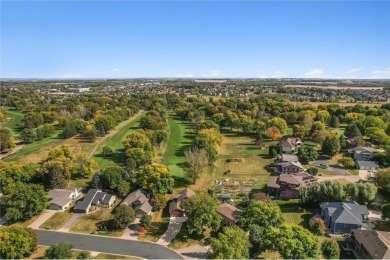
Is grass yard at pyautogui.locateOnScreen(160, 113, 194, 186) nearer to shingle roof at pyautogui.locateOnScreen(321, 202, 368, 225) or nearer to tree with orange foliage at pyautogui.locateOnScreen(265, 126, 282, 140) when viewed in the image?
tree with orange foliage at pyautogui.locateOnScreen(265, 126, 282, 140)

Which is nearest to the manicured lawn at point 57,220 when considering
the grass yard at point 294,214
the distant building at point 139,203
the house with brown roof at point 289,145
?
the distant building at point 139,203

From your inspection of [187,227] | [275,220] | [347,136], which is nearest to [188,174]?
[187,227]

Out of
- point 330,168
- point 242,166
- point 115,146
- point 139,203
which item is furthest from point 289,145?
point 115,146

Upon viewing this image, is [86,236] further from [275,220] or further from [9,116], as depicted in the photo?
[9,116]

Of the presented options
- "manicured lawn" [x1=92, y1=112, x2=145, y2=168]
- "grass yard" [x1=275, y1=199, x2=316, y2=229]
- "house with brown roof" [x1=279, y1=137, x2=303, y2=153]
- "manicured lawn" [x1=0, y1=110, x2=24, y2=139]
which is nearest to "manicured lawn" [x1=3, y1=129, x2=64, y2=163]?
"manicured lawn" [x1=92, y1=112, x2=145, y2=168]

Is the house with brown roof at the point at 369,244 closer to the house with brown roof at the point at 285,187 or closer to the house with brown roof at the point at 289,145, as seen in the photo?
the house with brown roof at the point at 285,187

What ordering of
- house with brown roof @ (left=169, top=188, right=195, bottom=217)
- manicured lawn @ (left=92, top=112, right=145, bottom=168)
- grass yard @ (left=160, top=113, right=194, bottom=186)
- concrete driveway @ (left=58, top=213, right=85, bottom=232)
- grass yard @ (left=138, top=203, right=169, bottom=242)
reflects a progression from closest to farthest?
grass yard @ (left=138, top=203, right=169, bottom=242), concrete driveway @ (left=58, top=213, right=85, bottom=232), house with brown roof @ (left=169, top=188, right=195, bottom=217), grass yard @ (left=160, top=113, right=194, bottom=186), manicured lawn @ (left=92, top=112, right=145, bottom=168)

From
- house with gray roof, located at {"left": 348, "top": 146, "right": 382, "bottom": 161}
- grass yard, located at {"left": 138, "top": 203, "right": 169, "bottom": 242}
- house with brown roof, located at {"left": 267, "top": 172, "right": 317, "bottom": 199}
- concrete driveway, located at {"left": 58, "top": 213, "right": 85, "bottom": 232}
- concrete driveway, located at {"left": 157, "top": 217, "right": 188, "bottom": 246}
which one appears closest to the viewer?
concrete driveway, located at {"left": 157, "top": 217, "right": 188, "bottom": 246}

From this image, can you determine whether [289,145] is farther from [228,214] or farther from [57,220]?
[57,220]
